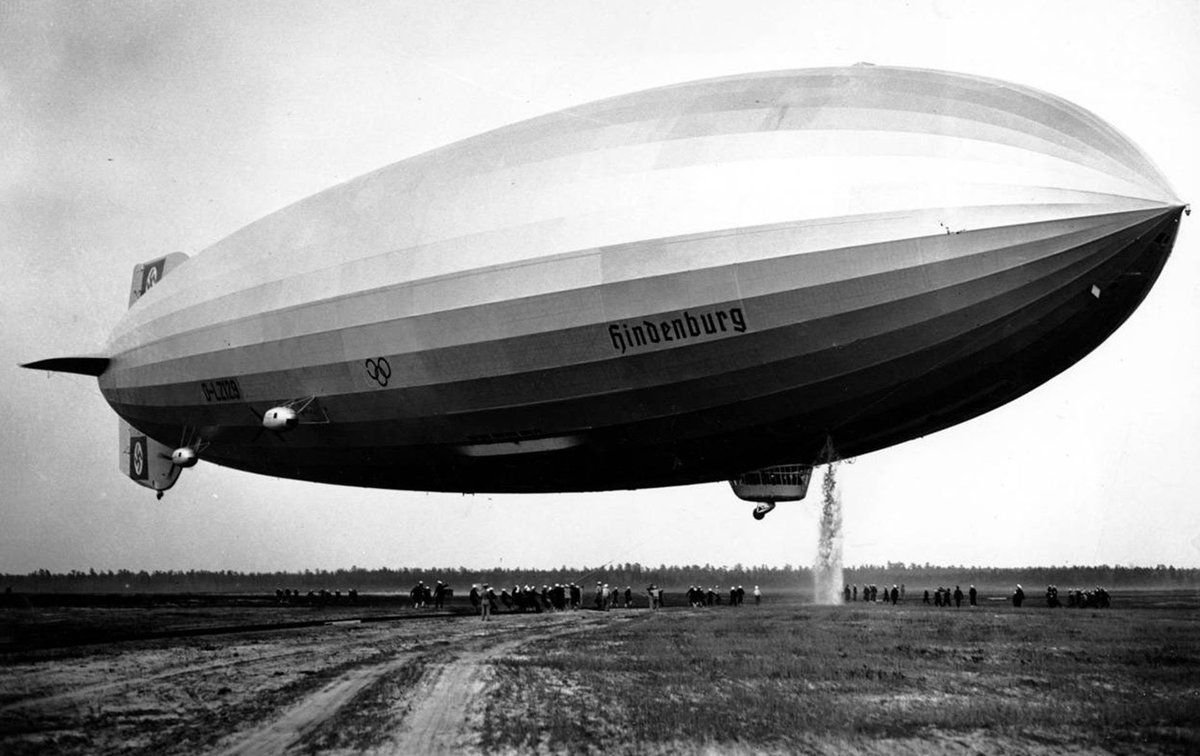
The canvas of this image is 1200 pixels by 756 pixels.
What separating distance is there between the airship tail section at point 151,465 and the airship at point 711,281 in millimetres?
9169

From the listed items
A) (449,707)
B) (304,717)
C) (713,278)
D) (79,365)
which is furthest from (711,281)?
(79,365)

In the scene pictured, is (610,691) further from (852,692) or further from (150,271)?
(150,271)

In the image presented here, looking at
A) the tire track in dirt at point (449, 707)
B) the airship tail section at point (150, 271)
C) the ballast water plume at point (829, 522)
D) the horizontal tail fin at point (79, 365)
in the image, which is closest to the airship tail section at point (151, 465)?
the horizontal tail fin at point (79, 365)

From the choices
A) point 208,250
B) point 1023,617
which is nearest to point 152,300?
point 208,250

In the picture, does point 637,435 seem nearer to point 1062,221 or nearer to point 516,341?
point 516,341

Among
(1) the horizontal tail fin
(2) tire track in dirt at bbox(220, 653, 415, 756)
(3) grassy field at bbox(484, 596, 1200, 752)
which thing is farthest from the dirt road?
(1) the horizontal tail fin

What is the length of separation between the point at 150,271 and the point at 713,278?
2009cm

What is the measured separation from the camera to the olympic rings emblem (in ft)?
52.0

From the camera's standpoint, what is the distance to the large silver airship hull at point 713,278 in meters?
11.8

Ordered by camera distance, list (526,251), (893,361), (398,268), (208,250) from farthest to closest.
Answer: (208,250) → (398,268) → (526,251) → (893,361)

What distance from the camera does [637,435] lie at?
1481cm

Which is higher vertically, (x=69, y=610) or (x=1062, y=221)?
(x=1062, y=221)

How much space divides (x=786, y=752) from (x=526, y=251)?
26.6ft

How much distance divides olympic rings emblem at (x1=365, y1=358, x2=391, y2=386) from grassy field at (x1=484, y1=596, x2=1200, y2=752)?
5.07 m
